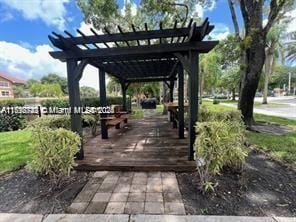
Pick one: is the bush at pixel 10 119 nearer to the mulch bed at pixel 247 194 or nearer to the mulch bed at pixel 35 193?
the mulch bed at pixel 35 193

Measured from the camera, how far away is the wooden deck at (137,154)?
381cm

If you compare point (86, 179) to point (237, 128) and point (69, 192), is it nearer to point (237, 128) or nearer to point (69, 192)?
point (69, 192)

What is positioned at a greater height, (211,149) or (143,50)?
(143,50)

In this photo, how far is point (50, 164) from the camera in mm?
3074

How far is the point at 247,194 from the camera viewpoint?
9.57 ft

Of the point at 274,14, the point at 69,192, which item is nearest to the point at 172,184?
the point at 69,192

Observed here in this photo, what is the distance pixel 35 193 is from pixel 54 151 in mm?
721

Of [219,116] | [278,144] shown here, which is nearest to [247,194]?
[219,116]

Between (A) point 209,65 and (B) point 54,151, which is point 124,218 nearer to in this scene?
(B) point 54,151

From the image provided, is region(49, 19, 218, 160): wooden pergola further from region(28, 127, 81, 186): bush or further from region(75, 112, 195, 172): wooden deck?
region(28, 127, 81, 186): bush

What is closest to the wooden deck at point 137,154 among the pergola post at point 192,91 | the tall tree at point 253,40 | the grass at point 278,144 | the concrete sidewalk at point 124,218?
the pergola post at point 192,91

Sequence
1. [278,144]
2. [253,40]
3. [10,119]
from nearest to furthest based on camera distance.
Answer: [278,144] < [253,40] < [10,119]

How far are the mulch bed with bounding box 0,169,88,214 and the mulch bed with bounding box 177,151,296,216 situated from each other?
67.9 inches

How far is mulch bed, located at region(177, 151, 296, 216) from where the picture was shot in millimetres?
2545
